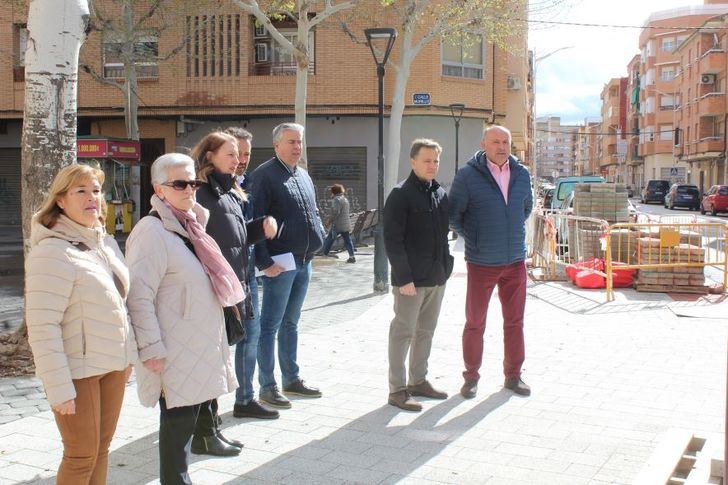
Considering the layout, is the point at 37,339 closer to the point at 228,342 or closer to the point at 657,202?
the point at 228,342

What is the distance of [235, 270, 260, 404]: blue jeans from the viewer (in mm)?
5184

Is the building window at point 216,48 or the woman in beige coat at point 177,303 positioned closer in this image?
the woman in beige coat at point 177,303

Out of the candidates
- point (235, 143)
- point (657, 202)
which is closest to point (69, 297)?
point (235, 143)

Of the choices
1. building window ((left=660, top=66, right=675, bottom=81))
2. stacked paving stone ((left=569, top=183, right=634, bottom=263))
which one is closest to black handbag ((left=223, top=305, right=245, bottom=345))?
stacked paving stone ((left=569, top=183, right=634, bottom=263))

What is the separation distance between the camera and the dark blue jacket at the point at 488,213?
5.91 m

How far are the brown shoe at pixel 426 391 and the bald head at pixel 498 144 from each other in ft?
5.73

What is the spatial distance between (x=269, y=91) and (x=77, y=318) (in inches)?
927

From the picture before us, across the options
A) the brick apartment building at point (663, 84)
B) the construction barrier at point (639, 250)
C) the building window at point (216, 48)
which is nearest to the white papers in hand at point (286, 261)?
the construction barrier at point (639, 250)

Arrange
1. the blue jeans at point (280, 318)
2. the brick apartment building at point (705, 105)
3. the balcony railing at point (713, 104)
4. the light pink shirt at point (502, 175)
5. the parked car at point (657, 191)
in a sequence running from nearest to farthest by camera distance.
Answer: the blue jeans at point (280, 318)
the light pink shirt at point (502, 175)
the parked car at point (657, 191)
the balcony railing at point (713, 104)
the brick apartment building at point (705, 105)

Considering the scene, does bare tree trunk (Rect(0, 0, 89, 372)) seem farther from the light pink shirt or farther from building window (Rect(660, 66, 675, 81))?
building window (Rect(660, 66, 675, 81))

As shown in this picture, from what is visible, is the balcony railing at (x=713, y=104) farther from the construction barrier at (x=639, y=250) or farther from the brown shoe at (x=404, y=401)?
the brown shoe at (x=404, y=401)

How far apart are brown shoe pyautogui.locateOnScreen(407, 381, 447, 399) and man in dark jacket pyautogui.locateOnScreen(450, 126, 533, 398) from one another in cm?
20

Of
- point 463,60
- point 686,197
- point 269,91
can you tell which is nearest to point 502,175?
point 269,91

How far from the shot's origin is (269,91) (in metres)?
26.1
